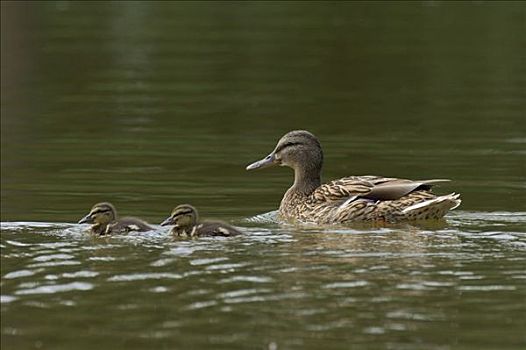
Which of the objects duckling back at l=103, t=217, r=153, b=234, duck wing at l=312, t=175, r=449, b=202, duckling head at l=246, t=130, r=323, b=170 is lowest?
duckling back at l=103, t=217, r=153, b=234

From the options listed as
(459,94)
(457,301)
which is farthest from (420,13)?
(457,301)

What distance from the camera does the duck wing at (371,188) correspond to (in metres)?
13.2

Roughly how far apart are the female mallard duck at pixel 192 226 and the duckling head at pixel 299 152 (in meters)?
2.56

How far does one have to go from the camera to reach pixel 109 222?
12.3m

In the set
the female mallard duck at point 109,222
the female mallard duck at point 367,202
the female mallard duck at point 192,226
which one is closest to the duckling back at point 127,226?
the female mallard duck at point 109,222

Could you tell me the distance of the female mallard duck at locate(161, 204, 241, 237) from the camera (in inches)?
464

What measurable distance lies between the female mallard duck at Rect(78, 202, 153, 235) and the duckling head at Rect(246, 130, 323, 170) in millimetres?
2460

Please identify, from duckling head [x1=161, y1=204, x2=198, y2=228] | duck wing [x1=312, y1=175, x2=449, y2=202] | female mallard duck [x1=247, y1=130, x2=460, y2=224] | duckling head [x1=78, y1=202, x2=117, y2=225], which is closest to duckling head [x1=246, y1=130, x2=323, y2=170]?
female mallard duck [x1=247, y1=130, x2=460, y2=224]

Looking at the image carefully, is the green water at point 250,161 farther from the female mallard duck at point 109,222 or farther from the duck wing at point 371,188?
the duck wing at point 371,188

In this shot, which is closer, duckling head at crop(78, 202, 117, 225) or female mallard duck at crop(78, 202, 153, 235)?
female mallard duck at crop(78, 202, 153, 235)

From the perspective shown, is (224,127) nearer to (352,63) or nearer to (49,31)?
(352,63)

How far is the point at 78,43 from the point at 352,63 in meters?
5.32

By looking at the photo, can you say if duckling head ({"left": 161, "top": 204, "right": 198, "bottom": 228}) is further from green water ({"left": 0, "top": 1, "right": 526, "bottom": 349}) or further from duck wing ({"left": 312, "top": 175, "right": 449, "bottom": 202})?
duck wing ({"left": 312, "top": 175, "right": 449, "bottom": 202})

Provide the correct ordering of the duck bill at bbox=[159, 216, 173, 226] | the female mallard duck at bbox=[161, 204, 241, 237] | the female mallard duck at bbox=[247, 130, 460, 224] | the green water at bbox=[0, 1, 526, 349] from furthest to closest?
the female mallard duck at bbox=[247, 130, 460, 224]
the duck bill at bbox=[159, 216, 173, 226]
the female mallard duck at bbox=[161, 204, 241, 237]
the green water at bbox=[0, 1, 526, 349]
